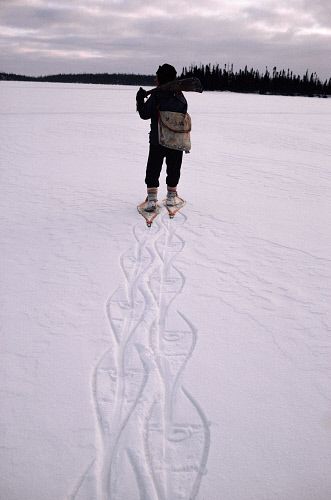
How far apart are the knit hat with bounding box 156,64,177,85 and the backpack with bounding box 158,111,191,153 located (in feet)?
1.27

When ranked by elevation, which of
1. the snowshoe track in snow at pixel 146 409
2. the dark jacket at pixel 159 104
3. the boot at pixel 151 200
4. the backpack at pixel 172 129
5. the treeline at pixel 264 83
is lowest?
the snowshoe track in snow at pixel 146 409

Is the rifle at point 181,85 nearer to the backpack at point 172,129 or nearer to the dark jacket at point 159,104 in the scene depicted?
the dark jacket at point 159,104

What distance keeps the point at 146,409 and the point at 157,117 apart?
373 cm

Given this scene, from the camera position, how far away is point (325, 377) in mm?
2361

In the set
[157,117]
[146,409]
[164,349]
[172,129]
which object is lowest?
[146,409]

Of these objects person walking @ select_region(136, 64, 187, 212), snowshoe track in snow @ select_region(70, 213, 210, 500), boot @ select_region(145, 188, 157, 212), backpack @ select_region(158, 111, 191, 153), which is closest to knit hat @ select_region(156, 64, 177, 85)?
person walking @ select_region(136, 64, 187, 212)

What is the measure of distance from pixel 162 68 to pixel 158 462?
4.33m

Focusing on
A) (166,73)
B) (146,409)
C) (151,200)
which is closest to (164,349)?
(146,409)

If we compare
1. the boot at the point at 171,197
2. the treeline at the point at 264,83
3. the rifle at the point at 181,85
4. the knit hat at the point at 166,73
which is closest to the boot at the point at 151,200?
the boot at the point at 171,197

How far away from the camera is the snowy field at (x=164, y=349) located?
179 centimetres

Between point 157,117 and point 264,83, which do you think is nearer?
point 157,117

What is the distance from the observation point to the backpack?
15.4ft

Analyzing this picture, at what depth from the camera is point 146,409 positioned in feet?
6.81

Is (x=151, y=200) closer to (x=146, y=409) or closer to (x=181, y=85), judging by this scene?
(x=181, y=85)
